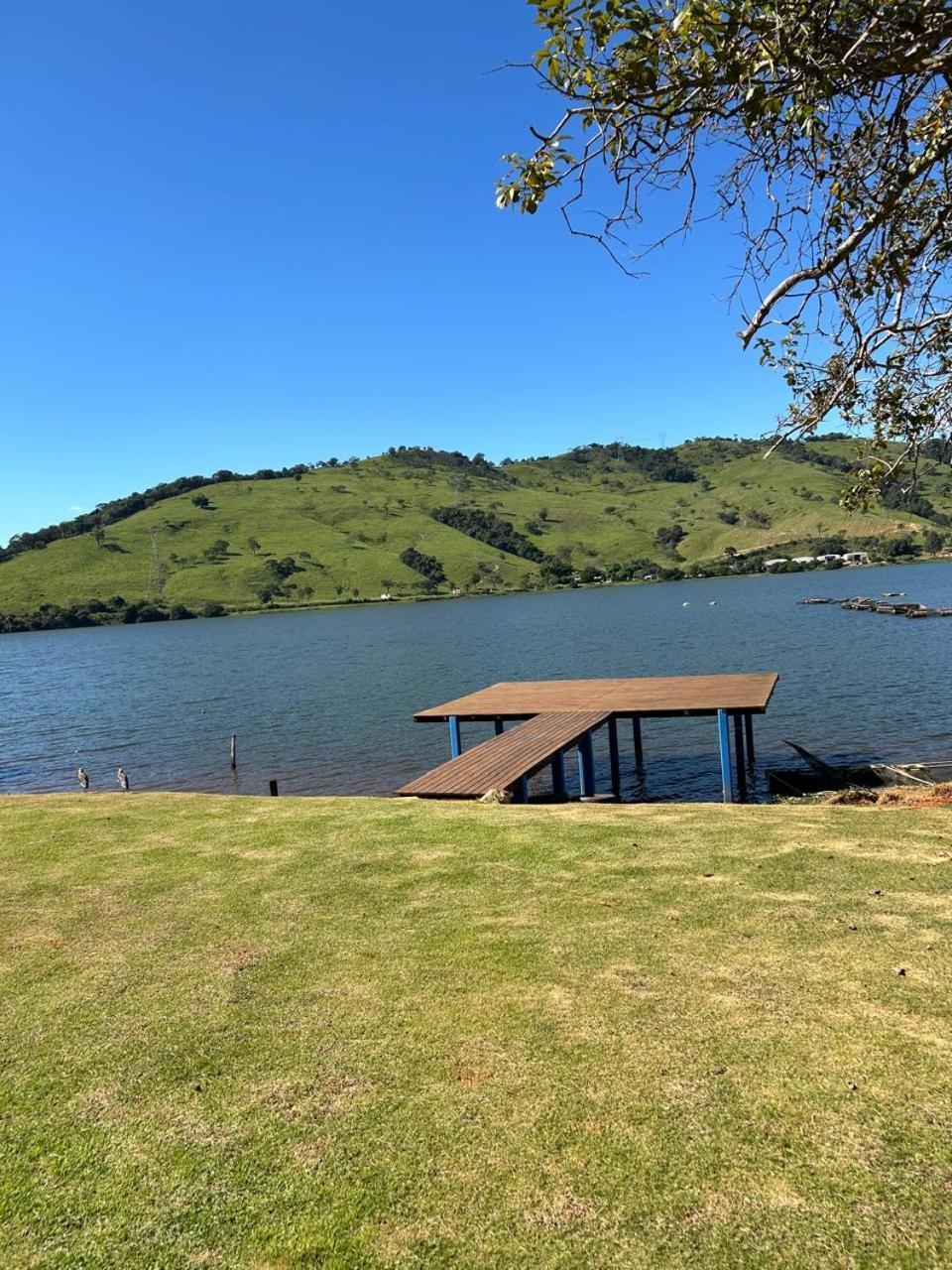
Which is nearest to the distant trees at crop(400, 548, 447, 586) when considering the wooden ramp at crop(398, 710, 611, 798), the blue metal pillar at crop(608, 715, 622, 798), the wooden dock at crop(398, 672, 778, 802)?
the wooden dock at crop(398, 672, 778, 802)

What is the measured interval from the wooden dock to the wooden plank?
0.03 meters

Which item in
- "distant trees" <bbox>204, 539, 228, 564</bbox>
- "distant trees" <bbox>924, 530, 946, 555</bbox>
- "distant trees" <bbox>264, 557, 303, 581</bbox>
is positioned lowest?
"distant trees" <bbox>924, 530, 946, 555</bbox>

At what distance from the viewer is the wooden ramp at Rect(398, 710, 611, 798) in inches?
654

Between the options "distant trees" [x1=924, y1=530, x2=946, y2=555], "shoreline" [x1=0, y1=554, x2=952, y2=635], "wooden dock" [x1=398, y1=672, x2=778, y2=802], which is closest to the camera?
"wooden dock" [x1=398, y1=672, x2=778, y2=802]

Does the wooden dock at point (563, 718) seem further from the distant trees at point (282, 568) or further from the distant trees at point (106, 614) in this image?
the distant trees at point (282, 568)

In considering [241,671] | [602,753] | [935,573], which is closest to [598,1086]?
[602,753]

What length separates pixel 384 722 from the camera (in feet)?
140

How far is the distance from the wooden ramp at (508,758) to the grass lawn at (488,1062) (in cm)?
651

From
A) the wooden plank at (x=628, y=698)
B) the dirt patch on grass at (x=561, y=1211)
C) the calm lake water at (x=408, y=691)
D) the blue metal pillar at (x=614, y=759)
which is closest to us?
the dirt patch on grass at (x=561, y=1211)

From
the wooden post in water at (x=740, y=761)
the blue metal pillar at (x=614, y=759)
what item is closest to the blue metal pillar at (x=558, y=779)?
the blue metal pillar at (x=614, y=759)

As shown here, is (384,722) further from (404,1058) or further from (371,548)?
(371,548)

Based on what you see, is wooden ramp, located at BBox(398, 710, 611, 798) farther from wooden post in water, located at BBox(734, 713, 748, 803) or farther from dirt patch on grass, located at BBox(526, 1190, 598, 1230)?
dirt patch on grass, located at BBox(526, 1190, 598, 1230)

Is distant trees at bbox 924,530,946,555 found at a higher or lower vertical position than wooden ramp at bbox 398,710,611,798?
higher

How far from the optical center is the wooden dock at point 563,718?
17578mm
